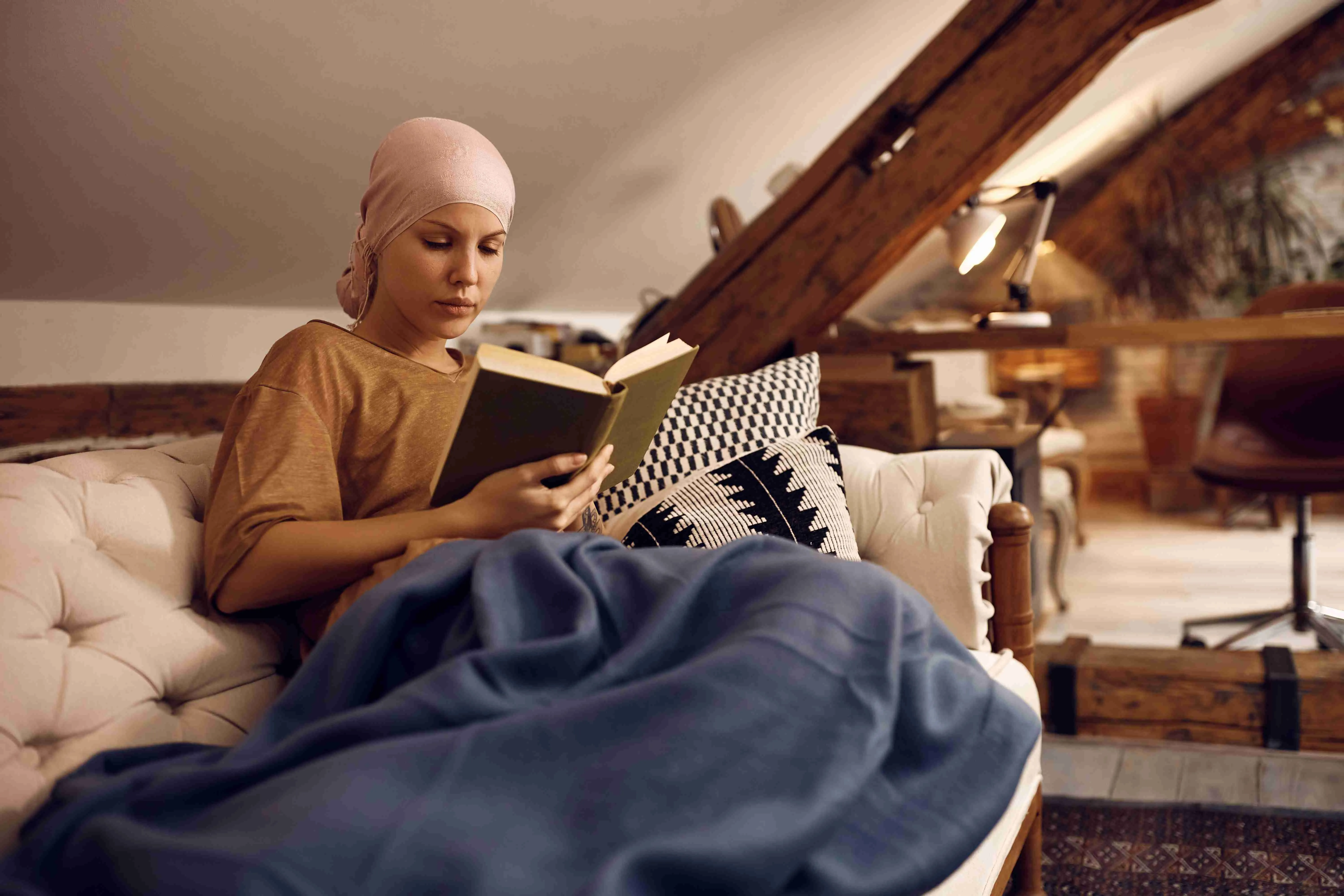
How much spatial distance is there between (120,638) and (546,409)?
0.48m

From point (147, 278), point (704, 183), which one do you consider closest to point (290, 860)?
point (147, 278)

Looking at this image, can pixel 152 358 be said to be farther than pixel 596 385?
Yes

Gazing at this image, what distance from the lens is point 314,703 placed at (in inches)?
33.8

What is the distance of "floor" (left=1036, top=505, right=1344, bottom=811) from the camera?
1867 millimetres

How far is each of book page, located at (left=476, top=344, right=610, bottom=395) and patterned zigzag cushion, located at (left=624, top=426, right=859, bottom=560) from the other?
1.01 ft

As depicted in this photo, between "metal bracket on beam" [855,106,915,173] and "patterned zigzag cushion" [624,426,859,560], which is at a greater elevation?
"metal bracket on beam" [855,106,915,173]

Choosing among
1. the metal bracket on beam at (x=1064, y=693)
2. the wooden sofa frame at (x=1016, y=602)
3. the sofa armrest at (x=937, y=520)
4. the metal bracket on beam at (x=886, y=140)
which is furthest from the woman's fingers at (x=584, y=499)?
the metal bracket on beam at (x=886, y=140)

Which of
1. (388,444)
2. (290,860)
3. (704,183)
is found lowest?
(290,860)

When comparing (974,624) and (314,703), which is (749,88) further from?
(314,703)

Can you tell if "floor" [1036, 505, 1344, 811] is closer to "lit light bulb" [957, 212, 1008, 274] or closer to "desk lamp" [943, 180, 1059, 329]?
"desk lamp" [943, 180, 1059, 329]

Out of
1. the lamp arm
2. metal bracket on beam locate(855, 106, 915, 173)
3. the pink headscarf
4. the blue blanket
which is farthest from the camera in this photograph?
the lamp arm

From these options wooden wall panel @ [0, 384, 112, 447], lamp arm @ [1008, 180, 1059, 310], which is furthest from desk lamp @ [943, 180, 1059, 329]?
wooden wall panel @ [0, 384, 112, 447]

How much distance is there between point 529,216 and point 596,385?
1838 millimetres

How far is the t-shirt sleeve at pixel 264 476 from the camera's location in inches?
40.7
